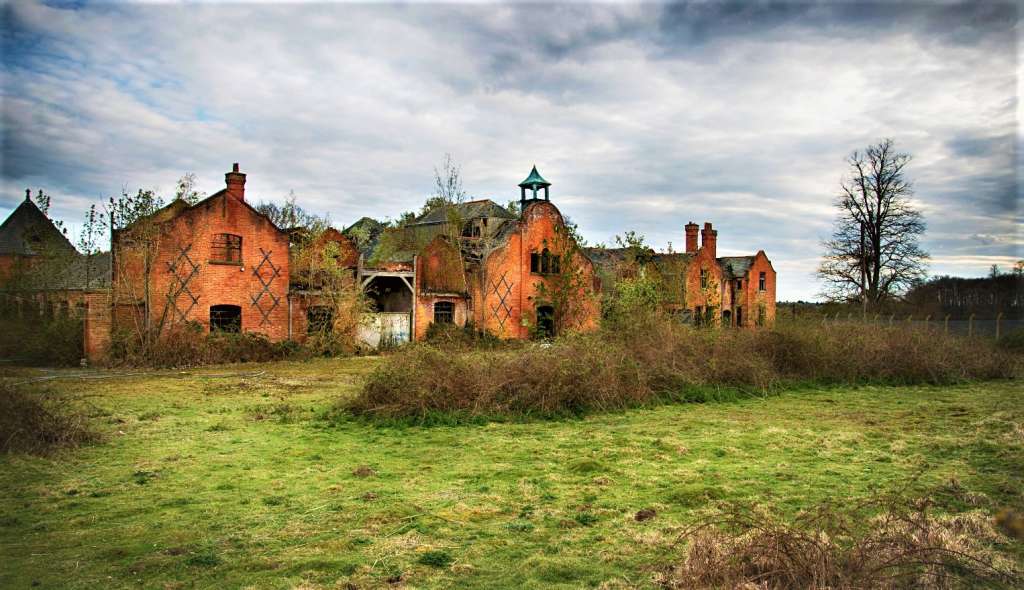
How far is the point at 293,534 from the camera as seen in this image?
18.7ft

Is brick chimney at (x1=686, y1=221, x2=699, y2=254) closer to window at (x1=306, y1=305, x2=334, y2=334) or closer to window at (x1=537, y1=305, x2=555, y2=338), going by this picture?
window at (x1=537, y1=305, x2=555, y2=338)

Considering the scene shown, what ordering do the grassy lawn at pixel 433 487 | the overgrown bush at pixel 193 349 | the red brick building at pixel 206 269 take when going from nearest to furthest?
the grassy lawn at pixel 433 487
the overgrown bush at pixel 193 349
the red brick building at pixel 206 269

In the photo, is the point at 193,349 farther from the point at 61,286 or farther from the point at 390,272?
the point at 390,272

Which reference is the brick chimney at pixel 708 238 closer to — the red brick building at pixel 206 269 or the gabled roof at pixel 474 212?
the gabled roof at pixel 474 212

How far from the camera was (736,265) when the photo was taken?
44.4 metres

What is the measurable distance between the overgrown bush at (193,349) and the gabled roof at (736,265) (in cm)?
3009

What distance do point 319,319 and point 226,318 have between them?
3.29 m

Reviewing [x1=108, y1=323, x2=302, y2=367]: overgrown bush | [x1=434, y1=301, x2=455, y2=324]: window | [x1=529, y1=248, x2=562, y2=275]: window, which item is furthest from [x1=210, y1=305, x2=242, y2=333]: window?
[x1=529, y1=248, x2=562, y2=275]: window

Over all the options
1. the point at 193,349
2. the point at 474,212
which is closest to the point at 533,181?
the point at 474,212

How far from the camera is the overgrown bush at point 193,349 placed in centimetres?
2009

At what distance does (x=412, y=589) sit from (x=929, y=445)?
800cm

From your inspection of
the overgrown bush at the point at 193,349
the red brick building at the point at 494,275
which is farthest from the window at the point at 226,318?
the red brick building at the point at 494,275

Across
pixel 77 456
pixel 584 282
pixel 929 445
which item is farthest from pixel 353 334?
pixel 929 445

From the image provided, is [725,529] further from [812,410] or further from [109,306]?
[109,306]
